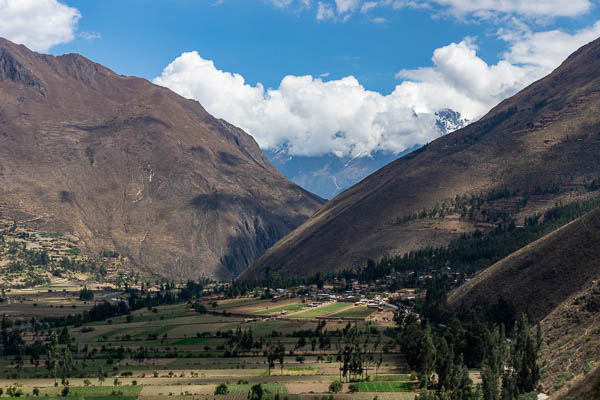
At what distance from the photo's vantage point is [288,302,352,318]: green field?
17712 centimetres

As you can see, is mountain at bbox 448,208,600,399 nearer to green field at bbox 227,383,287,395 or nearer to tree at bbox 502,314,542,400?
tree at bbox 502,314,542,400

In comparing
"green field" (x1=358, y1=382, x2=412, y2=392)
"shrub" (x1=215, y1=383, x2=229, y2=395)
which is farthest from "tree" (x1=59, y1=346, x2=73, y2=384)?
"green field" (x1=358, y1=382, x2=412, y2=392)

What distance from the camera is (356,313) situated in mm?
173125

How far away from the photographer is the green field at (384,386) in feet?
330

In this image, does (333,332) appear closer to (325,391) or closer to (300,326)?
(300,326)

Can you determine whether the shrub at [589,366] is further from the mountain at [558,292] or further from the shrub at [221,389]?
the shrub at [221,389]

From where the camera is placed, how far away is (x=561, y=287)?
413ft

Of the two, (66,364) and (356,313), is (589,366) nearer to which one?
(66,364)

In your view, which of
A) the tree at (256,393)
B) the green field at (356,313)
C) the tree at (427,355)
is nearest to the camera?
the tree at (256,393)

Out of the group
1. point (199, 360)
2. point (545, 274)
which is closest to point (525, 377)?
point (545, 274)

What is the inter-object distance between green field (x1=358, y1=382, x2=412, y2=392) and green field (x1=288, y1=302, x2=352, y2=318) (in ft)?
229

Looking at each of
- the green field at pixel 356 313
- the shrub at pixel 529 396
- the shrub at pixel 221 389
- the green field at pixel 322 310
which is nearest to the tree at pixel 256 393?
the shrub at pixel 221 389

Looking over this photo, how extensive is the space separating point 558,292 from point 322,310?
75.0 meters

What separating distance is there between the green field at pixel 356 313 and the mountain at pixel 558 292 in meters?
22.5
